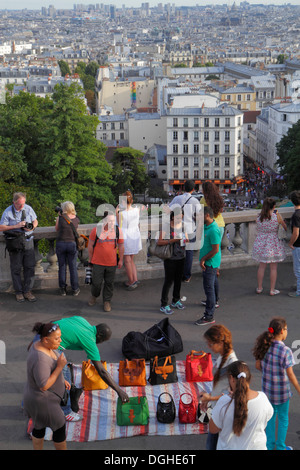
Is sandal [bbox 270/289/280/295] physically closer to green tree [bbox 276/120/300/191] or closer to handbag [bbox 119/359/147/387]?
handbag [bbox 119/359/147/387]

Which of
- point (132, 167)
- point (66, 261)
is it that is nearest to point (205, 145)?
point (132, 167)

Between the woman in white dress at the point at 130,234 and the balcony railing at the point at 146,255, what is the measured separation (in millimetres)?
248

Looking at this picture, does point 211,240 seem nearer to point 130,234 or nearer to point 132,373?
point 130,234

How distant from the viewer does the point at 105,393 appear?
604 cm

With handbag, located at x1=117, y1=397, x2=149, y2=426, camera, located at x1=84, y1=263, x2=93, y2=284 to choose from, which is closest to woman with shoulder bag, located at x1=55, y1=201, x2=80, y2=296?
camera, located at x1=84, y1=263, x2=93, y2=284

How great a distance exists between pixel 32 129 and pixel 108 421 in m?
31.6

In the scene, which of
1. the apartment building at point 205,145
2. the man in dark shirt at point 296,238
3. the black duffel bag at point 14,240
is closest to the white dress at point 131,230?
the black duffel bag at point 14,240

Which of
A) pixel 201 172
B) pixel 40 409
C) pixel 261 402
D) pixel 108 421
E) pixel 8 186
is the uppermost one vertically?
pixel 261 402

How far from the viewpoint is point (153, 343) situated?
6.62 m

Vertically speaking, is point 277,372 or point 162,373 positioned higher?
point 277,372

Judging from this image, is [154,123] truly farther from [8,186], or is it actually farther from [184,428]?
[184,428]

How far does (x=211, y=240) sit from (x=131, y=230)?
139cm

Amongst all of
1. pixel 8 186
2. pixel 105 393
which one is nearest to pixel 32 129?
pixel 8 186

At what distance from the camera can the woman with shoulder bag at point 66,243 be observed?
26.3ft
